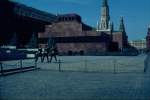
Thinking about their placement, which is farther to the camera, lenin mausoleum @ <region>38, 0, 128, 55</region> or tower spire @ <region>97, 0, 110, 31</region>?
tower spire @ <region>97, 0, 110, 31</region>

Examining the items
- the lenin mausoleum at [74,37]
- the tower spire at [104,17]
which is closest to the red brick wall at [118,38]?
the tower spire at [104,17]

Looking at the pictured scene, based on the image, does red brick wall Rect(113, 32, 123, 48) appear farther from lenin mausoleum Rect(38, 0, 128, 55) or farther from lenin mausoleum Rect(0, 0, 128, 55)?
lenin mausoleum Rect(38, 0, 128, 55)

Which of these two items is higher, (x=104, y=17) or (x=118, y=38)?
(x=104, y=17)

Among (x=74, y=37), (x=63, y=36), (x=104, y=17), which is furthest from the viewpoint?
(x=104, y=17)

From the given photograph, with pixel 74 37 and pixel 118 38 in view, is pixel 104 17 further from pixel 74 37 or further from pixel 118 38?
pixel 74 37

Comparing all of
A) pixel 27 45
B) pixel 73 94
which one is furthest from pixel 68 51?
pixel 73 94

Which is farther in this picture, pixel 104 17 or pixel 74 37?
pixel 104 17

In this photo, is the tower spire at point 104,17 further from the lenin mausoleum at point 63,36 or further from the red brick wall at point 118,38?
the lenin mausoleum at point 63,36

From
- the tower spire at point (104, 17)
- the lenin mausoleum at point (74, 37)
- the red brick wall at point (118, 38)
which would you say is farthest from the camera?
the tower spire at point (104, 17)

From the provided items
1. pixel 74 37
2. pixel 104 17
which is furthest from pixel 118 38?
pixel 74 37

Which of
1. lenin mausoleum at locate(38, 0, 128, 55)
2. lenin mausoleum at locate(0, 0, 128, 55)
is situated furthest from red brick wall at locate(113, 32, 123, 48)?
lenin mausoleum at locate(38, 0, 128, 55)

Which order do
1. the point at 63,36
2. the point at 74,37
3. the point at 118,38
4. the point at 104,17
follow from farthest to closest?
the point at 104,17, the point at 118,38, the point at 63,36, the point at 74,37

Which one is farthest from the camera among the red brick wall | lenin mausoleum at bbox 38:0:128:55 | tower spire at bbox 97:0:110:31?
tower spire at bbox 97:0:110:31

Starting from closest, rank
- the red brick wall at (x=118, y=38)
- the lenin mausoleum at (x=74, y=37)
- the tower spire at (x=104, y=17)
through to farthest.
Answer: the lenin mausoleum at (x=74, y=37), the red brick wall at (x=118, y=38), the tower spire at (x=104, y=17)
